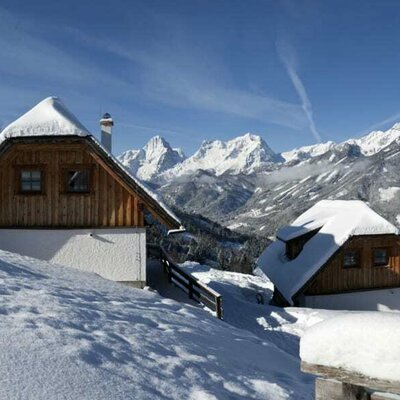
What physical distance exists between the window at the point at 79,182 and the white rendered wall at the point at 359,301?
552 inches

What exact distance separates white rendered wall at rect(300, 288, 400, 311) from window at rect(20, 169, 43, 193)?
15.4 metres

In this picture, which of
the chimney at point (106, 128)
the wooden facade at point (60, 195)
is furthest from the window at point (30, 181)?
the chimney at point (106, 128)

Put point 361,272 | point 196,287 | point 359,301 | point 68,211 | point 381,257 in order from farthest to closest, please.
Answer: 1. point 381,257
2. point 361,272
3. point 359,301
4. point 196,287
5. point 68,211

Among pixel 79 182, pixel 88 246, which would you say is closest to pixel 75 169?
pixel 79 182

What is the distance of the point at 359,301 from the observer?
952 inches

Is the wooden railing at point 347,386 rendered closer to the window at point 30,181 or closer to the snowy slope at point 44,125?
the snowy slope at point 44,125

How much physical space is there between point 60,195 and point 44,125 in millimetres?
2624

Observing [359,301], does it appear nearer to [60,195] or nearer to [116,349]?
[60,195]

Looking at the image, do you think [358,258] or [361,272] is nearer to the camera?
[361,272]

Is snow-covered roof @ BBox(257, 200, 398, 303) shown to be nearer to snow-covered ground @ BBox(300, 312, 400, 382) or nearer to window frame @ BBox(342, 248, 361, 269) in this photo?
window frame @ BBox(342, 248, 361, 269)

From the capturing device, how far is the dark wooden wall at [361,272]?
23781 mm

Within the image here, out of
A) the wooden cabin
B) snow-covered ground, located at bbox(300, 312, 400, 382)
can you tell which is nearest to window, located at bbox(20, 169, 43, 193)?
the wooden cabin

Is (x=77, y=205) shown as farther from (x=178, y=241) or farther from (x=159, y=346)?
(x=178, y=241)

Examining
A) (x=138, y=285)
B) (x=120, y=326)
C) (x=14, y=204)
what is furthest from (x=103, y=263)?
(x=120, y=326)
